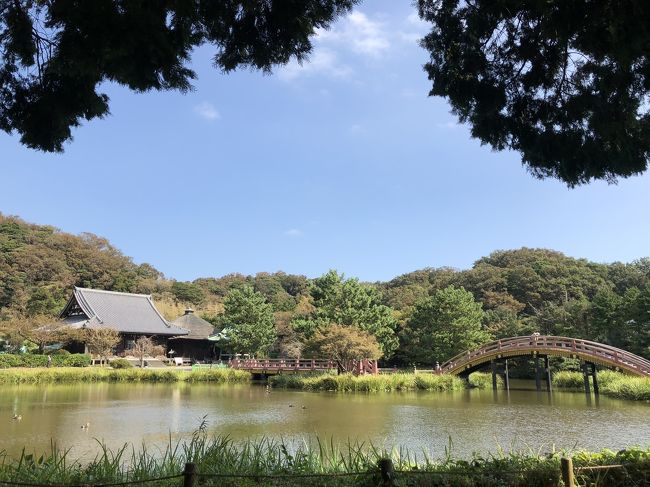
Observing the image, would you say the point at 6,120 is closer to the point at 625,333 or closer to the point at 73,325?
the point at 625,333

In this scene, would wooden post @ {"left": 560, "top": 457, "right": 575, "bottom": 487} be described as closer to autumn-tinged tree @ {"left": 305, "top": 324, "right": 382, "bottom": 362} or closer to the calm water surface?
the calm water surface

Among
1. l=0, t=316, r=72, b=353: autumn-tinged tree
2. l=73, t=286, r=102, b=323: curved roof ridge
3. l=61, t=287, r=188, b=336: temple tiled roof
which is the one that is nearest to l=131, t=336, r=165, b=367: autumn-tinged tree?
l=61, t=287, r=188, b=336: temple tiled roof

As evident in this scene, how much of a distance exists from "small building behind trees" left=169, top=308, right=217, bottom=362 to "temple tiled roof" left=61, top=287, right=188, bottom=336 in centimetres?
103

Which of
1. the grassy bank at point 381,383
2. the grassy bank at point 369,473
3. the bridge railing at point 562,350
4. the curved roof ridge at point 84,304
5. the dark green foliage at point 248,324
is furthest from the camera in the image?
the curved roof ridge at point 84,304

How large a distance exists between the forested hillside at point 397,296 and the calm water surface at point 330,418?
18.2 feet

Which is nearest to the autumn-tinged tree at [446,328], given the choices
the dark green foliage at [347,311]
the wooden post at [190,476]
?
the dark green foliage at [347,311]

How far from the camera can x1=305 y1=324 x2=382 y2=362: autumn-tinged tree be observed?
21.0 metres

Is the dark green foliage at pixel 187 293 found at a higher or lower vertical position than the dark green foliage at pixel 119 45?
higher

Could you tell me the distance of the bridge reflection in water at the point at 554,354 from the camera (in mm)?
16766

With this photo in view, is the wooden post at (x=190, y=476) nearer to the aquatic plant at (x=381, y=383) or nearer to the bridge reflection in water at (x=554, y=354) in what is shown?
the aquatic plant at (x=381, y=383)

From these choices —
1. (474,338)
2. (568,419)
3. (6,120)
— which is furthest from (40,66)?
(474,338)

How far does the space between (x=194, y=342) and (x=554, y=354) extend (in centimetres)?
2366

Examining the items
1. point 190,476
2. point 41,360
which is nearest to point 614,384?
point 190,476

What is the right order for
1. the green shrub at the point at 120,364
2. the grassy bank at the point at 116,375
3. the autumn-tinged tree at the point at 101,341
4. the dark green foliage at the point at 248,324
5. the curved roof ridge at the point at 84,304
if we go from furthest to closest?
the curved roof ridge at the point at 84,304 → the dark green foliage at the point at 248,324 → the autumn-tinged tree at the point at 101,341 → the green shrub at the point at 120,364 → the grassy bank at the point at 116,375
